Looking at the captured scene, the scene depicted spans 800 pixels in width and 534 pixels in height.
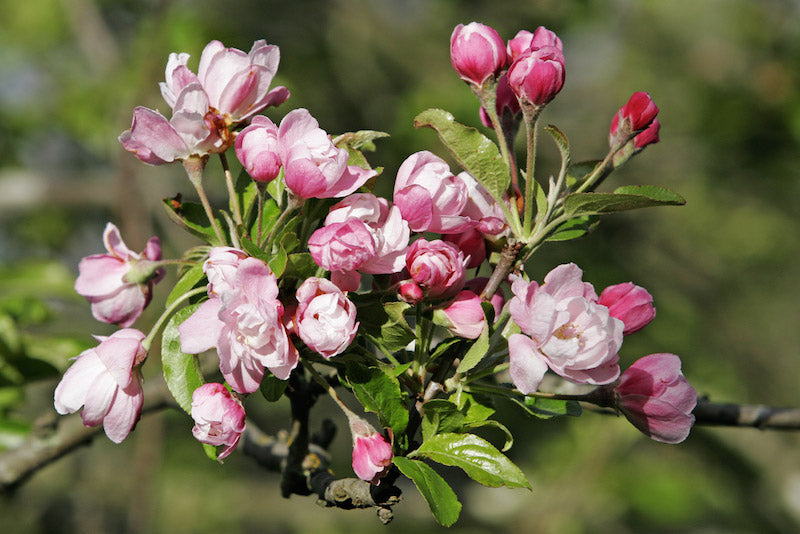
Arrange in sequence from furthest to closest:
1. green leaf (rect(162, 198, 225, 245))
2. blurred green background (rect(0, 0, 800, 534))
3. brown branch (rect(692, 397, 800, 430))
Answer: blurred green background (rect(0, 0, 800, 534)) → brown branch (rect(692, 397, 800, 430)) → green leaf (rect(162, 198, 225, 245))

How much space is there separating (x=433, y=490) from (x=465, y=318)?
0.19m

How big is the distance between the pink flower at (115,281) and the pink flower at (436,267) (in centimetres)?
34

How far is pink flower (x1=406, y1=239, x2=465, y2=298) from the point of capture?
0.76 m

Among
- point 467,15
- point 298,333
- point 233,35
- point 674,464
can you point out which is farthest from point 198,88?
point 674,464

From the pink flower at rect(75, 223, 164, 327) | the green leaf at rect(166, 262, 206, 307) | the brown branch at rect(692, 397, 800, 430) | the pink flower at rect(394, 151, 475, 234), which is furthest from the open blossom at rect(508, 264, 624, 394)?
the brown branch at rect(692, 397, 800, 430)

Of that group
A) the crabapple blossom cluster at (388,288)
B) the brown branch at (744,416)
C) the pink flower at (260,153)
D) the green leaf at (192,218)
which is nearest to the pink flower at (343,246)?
the crabapple blossom cluster at (388,288)

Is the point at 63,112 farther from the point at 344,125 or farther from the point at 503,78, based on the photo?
the point at 503,78

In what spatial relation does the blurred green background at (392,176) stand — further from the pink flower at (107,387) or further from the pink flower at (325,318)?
the pink flower at (325,318)

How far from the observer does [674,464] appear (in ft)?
18.8

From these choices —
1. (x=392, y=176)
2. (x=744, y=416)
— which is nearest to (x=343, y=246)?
(x=744, y=416)

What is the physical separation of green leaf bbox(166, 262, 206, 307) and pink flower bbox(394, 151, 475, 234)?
24cm

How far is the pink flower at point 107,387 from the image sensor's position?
804 millimetres

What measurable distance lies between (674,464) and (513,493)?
2373 mm

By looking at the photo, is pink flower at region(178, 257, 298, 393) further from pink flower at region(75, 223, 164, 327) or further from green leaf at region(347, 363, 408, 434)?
pink flower at region(75, 223, 164, 327)
